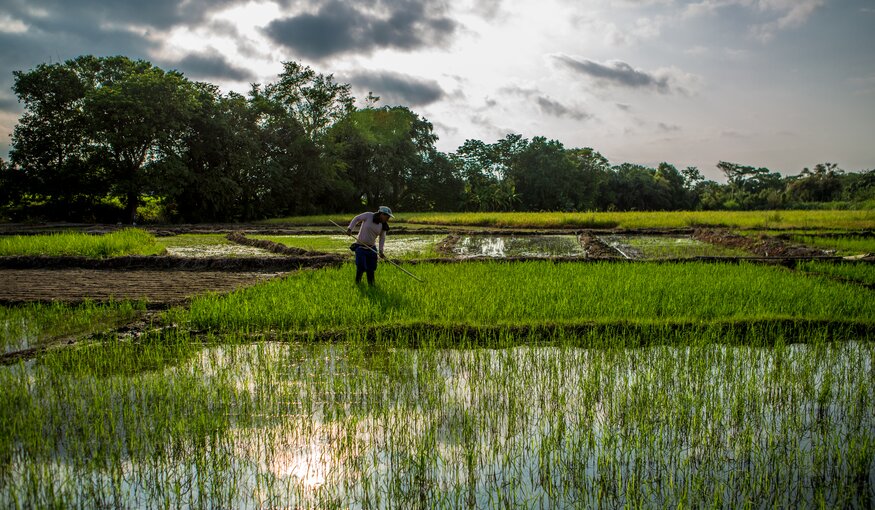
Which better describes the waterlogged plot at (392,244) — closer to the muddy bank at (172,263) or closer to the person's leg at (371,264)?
the muddy bank at (172,263)

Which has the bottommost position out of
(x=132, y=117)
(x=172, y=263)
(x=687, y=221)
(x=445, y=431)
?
(x=445, y=431)

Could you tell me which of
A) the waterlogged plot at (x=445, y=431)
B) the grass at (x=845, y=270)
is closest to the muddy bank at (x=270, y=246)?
the waterlogged plot at (x=445, y=431)

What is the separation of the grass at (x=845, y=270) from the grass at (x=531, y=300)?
0.64m

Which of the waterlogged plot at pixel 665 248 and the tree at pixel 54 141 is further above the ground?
the tree at pixel 54 141

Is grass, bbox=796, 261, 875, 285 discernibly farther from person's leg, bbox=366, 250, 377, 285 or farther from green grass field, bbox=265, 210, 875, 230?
green grass field, bbox=265, 210, 875, 230

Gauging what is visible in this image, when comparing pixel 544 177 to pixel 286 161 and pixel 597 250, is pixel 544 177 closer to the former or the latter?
pixel 286 161

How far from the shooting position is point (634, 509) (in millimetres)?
2430

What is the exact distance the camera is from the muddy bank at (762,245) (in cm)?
1078

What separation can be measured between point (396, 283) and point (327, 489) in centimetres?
499

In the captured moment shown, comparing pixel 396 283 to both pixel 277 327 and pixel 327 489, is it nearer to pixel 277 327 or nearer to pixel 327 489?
pixel 277 327

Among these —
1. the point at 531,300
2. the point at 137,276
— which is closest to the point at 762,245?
the point at 531,300

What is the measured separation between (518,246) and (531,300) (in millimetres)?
7606

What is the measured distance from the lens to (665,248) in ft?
41.4

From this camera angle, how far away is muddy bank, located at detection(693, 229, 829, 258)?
10781mm
